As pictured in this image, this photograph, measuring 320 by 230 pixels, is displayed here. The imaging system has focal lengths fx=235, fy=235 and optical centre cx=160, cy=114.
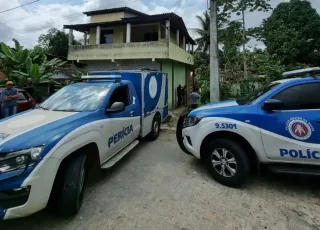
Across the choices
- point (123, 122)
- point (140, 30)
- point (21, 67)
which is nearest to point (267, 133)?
point (123, 122)

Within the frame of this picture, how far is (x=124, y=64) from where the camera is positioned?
669 inches

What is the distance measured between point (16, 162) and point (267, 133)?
3.45 meters

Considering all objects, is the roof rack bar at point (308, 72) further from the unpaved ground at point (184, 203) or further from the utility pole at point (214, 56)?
the utility pole at point (214, 56)

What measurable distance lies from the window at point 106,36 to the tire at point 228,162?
17.2m

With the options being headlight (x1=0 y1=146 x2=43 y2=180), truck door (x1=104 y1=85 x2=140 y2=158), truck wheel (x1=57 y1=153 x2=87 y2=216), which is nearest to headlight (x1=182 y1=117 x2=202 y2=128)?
truck door (x1=104 y1=85 x2=140 y2=158)

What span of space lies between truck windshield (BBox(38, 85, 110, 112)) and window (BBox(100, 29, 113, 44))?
51.5 ft

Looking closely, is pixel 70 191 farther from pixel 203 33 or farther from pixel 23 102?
pixel 203 33

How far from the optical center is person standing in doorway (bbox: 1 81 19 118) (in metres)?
7.51

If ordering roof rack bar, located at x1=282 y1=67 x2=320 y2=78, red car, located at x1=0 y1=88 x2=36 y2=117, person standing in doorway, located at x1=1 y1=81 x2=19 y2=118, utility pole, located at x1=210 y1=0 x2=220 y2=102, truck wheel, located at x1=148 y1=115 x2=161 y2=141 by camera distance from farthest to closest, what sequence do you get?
red car, located at x1=0 y1=88 x2=36 y2=117, utility pole, located at x1=210 y1=0 x2=220 y2=102, person standing in doorway, located at x1=1 y1=81 x2=19 y2=118, truck wheel, located at x1=148 y1=115 x2=161 y2=141, roof rack bar, located at x1=282 y1=67 x2=320 y2=78

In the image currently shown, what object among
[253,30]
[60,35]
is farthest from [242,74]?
[60,35]

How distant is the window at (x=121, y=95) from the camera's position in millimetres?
4639

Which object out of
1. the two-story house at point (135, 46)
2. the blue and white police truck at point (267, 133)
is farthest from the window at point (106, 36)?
the blue and white police truck at point (267, 133)

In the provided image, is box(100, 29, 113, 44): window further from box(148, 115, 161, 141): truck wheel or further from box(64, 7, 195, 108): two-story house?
box(148, 115, 161, 141): truck wheel

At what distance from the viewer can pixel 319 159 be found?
3.48m
